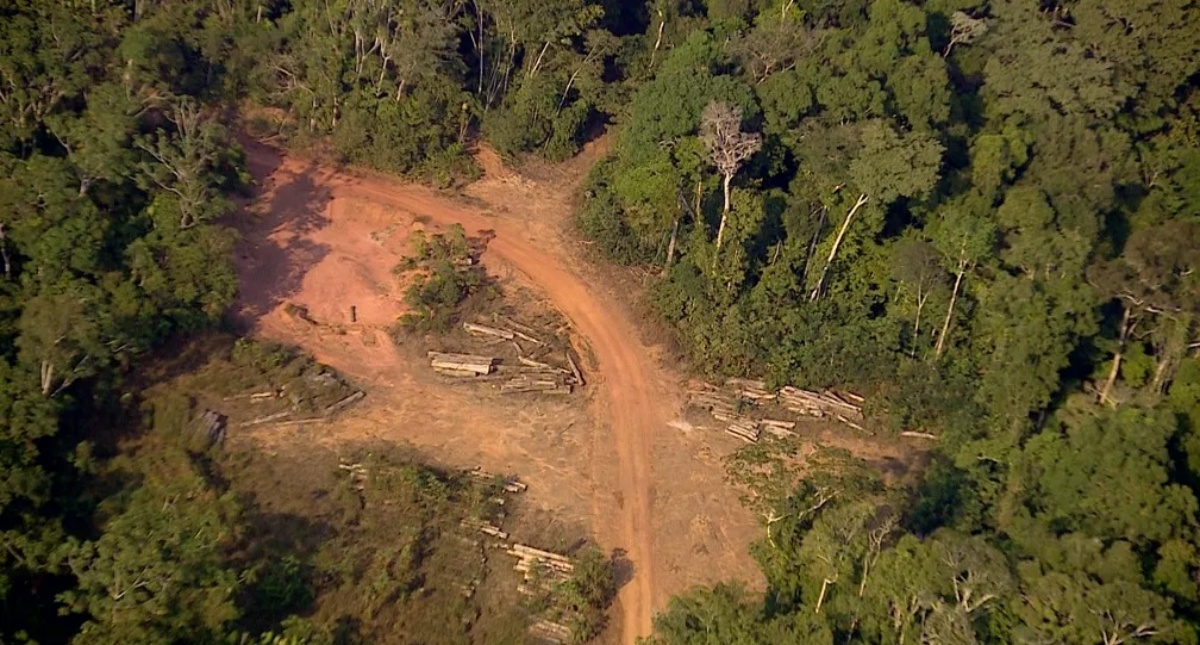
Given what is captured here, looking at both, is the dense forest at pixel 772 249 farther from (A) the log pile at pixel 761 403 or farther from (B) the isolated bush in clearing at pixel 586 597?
(B) the isolated bush in clearing at pixel 586 597

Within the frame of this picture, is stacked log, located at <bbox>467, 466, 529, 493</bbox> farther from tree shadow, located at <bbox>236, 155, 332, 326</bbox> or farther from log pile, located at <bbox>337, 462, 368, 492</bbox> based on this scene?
tree shadow, located at <bbox>236, 155, 332, 326</bbox>

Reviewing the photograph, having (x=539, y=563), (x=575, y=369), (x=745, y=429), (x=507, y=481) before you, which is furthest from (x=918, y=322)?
(x=539, y=563)

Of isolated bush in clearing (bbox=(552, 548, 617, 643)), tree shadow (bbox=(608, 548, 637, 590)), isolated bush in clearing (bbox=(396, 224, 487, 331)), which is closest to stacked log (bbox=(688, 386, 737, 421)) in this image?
tree shadow (bbox=(608, 548, 637, 590))

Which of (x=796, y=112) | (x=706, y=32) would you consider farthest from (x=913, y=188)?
(x=706, y=32)

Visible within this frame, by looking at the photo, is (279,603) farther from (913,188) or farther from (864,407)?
(913,188)

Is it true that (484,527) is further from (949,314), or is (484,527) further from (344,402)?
(949,314)

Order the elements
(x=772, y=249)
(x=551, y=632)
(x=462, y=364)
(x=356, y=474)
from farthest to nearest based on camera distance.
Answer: (x=772, y=249)
(x=462, y=364)
(x=356, y=474)
(x=551, y=632)
